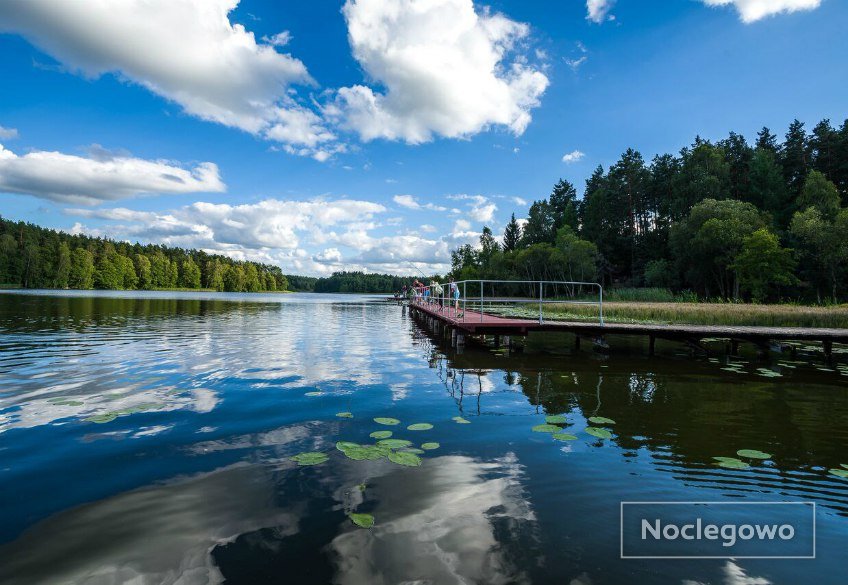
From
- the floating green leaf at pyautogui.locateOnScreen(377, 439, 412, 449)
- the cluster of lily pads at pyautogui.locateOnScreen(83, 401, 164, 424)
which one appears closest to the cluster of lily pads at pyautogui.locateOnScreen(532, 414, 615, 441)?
the floating green leaf at pyautogui.locateOnScreen(377, 439, 412, 449)

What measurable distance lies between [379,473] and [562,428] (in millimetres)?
3036

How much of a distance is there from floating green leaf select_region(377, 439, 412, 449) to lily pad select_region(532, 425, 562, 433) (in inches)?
77.4

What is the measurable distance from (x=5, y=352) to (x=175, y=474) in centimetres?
1129

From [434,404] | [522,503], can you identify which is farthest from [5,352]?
[522,503]

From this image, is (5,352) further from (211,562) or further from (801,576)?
(801,576)

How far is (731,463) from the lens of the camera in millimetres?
4844

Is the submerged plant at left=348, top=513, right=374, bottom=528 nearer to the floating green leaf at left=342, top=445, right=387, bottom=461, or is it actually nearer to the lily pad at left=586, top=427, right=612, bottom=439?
the floating green leaf at left=342, top=445, right=387, bottom=461

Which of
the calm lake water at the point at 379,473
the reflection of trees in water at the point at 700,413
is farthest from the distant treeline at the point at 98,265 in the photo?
the reflection of trees in water at the point at 700,413

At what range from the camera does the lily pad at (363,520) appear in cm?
347

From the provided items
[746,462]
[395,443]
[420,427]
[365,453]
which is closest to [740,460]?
[746,462]

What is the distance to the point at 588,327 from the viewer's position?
43.8 feet

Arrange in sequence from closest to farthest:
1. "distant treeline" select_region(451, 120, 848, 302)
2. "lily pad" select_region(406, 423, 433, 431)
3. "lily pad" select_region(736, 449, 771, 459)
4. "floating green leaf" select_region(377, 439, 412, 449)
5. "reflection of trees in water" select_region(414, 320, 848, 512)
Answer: "reflection of trees in water" select_region(414, 320, 848, 512) → "lily pad" select_region(736, 449, 771, 459) → "floating green leaf" select_region(377, 439, 412, 449) → "lily pad" select_region(406, 423, 433, 431) → "distant treeline" select_region(451, 120, 848, 302)

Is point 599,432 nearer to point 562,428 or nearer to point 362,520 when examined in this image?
point 562,428

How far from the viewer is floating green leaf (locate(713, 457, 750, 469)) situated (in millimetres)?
4766
